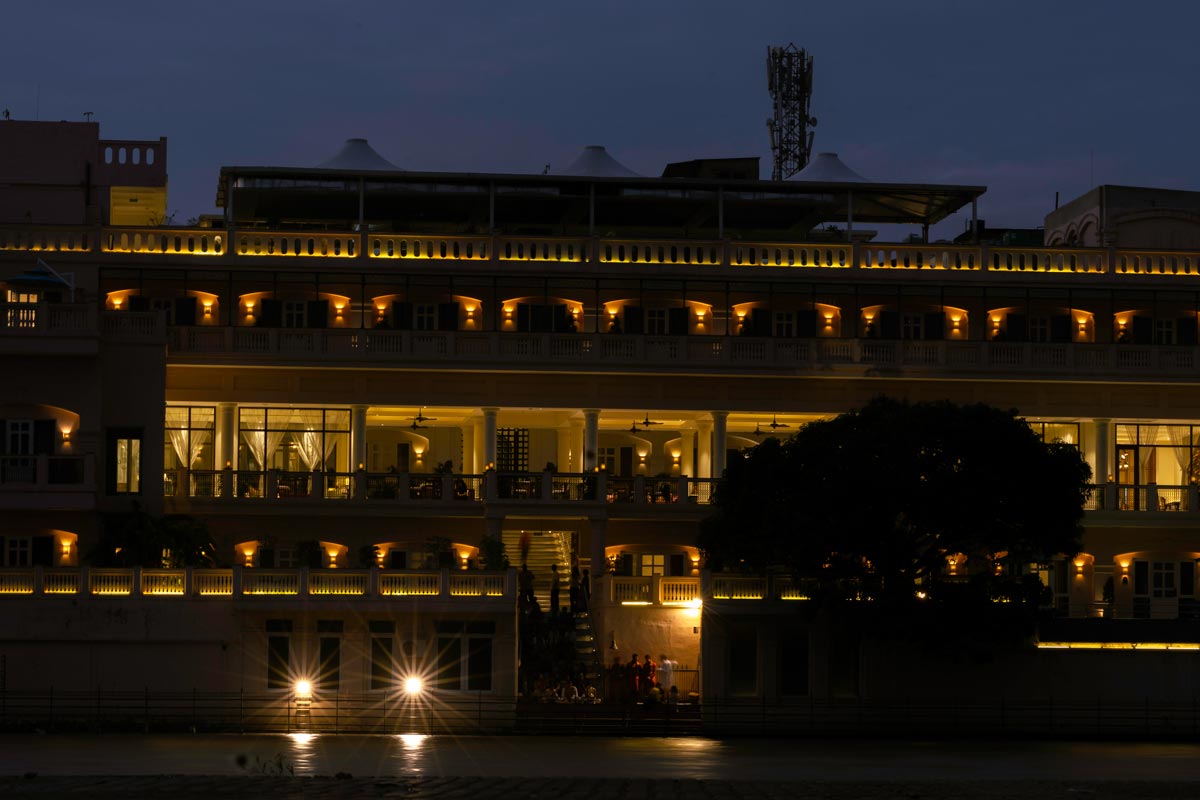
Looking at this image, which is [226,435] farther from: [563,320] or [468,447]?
[563,320]

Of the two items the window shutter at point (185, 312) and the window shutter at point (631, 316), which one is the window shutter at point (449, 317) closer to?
the window shutter at point (631, 316)

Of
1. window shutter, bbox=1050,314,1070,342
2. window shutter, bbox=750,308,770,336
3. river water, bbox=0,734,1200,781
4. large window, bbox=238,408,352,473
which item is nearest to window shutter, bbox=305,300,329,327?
large window, bbox=238,408,352,473

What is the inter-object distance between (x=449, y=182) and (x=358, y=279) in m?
4.52

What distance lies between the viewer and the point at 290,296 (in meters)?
63.3

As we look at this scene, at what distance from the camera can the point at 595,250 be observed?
63.5 m

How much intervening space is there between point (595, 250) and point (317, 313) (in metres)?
8.74

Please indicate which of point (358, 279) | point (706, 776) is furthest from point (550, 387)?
point (706, 776)

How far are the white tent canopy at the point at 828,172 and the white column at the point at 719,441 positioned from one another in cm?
897

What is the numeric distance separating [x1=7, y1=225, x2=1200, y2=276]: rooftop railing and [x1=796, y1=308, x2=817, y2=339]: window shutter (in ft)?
5.07

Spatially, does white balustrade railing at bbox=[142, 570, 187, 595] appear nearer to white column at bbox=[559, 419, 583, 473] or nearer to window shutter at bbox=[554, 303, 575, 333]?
white column at bbox=[559, 419, 583, 473]

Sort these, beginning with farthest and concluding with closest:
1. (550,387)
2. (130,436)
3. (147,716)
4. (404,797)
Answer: (550,387) → (130,436) → (147,716) → (404,797)

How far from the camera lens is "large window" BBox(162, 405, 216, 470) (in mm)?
62312

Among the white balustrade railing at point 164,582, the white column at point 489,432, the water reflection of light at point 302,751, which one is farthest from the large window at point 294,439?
the water reflection of light at point 302,751

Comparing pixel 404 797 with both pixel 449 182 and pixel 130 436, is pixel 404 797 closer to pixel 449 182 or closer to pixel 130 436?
pixel 130 436
